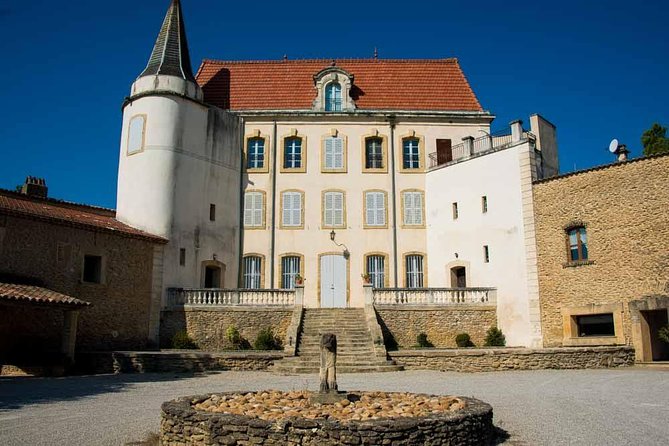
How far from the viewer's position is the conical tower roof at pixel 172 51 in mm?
21812

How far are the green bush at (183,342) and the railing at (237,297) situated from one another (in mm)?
1234

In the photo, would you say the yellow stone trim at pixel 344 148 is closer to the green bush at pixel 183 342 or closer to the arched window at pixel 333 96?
the arched window at pixel 333 96

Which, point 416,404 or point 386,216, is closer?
point 416,404

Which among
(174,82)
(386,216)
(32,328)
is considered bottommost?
(32,328)

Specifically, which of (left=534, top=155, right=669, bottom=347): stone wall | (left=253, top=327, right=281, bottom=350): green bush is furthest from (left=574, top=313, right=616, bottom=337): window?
(left=253, top=327, right=281, bottom=350): green bush

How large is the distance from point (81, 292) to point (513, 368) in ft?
42.2

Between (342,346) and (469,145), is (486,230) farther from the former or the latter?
(342,346)

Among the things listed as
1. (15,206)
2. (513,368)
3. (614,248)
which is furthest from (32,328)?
(614,248)

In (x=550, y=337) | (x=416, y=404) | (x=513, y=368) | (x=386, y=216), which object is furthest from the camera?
(x=386, y=216)

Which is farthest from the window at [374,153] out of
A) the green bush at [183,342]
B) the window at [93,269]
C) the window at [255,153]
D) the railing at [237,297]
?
the window at [93,269]

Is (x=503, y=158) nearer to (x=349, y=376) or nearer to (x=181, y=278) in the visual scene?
(x=349, y=376)

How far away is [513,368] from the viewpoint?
15680mm

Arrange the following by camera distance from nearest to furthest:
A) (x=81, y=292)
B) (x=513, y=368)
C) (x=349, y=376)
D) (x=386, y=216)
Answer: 1. (x=349, y=376)
2. (x=513, y=368)
3. (x=81, y=292)
4. (x=386, y=216)

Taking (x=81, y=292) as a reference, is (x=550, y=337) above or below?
below
